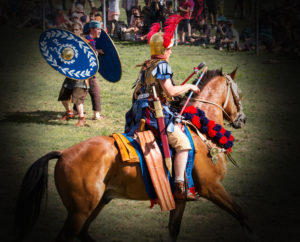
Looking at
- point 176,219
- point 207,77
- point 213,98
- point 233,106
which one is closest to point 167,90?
point 213,98

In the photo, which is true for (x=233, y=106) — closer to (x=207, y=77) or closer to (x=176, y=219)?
(x=207, y=77)

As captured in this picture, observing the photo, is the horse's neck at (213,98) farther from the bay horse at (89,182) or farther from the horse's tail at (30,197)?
the horse's tail at (30,197)

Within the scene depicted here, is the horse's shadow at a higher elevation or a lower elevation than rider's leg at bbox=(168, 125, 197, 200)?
lower

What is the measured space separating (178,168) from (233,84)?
4.98 ft

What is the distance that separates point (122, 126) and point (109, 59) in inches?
183

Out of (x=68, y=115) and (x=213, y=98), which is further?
(x=68, y=115)

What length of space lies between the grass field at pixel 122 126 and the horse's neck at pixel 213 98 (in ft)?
5.08

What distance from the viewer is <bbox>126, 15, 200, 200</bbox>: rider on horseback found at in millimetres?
5531

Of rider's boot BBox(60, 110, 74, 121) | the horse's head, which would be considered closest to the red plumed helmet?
the horse's head

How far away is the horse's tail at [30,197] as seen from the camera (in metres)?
5.30

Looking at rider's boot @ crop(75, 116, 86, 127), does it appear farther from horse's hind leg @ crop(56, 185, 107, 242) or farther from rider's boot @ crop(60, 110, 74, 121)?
horse's hind leg @ crop(56, 185, 107, 242)

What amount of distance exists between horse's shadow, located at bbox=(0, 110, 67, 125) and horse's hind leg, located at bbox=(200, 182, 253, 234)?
667 cm

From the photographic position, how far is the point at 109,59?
7.11 m

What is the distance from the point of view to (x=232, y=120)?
255 inches
